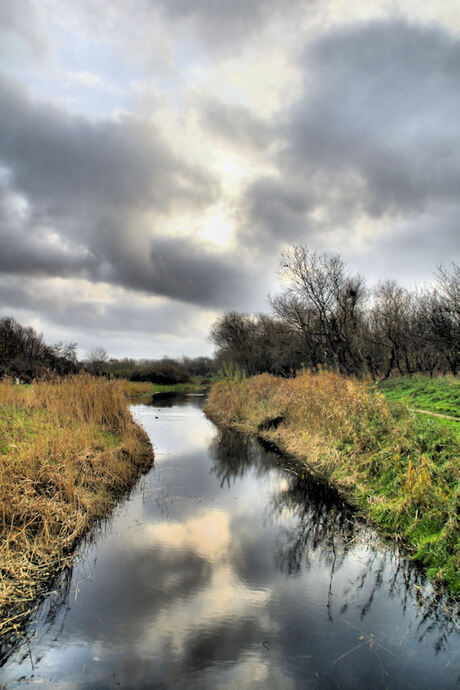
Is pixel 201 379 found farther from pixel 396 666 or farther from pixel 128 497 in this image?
pixel 396 666

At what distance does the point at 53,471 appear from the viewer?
6902mm

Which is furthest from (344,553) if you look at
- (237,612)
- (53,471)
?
(53,471)

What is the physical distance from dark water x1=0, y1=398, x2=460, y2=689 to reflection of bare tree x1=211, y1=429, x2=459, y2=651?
0.03m

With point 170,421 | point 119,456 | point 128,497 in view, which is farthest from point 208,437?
point 128,497

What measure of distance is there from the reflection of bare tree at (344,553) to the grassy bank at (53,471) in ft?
10.5

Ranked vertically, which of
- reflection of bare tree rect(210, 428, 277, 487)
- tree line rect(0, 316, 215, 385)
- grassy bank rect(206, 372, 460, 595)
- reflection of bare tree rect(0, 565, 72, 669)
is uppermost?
tree line rect(0, 316, 215, 385)

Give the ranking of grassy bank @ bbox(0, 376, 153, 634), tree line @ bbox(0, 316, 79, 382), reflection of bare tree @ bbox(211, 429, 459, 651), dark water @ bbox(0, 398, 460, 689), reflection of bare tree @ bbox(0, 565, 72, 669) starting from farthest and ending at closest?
tree line @ bbox(0, 316, 79, 382) → grassy bank @ bbox(0, 376, 153, 634) → reflection of bare tree @ bbox(211, 429, 459, 651) → reflection of bare tree @ bbox(0, 565, 72, 669) → dark water @ bbox(0, 398, 460, 689)

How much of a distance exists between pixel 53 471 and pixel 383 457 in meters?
6.59

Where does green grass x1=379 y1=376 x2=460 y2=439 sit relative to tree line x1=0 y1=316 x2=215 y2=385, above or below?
below

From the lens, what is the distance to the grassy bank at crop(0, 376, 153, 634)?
16.4ft

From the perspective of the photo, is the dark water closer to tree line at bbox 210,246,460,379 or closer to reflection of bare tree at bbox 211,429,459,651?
reflection of bare tree at bbox 211,429,459,651

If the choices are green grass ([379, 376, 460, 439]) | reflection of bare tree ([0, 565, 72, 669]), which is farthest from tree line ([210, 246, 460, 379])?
reflection of bare tree ([0, 565, 72, 669])

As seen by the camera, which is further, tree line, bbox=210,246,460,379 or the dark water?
tree line, bbox=210,246,460,379

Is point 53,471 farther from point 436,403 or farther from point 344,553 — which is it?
point 436,403
